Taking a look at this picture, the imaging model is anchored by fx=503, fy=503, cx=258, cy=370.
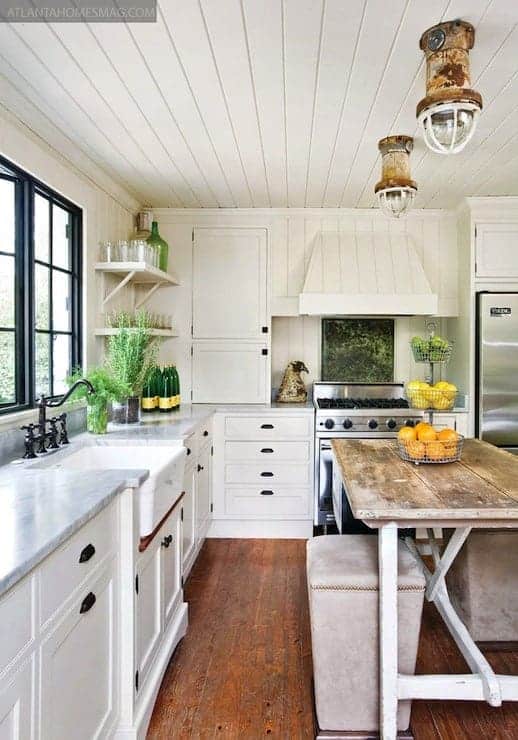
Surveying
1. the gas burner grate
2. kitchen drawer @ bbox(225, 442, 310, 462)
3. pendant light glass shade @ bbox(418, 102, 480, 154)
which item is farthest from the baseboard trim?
→ pendant light glass shade @ bbox(418, 102, 480, 154)

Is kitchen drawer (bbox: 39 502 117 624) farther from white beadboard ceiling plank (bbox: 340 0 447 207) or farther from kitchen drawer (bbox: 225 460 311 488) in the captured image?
kitchen drawer (bbox: 225 460 311 488)

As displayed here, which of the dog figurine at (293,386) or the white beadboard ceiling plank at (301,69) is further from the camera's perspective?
the dog figurine at (293,386)

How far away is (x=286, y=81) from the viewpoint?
84.4 inches

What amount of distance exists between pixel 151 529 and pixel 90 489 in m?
0.36

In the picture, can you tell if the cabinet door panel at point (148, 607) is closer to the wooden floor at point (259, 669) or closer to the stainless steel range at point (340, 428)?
the wooden floor at point (259, 669)

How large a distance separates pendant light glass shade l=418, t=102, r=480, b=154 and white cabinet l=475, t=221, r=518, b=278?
2276mm

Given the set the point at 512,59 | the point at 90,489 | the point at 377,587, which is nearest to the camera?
the point at 90,489

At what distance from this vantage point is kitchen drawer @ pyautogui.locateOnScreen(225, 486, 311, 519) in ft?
12.2

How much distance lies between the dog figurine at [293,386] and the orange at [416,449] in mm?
1923

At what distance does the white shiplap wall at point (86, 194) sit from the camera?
2.30 meters

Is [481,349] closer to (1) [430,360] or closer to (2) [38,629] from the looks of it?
(1) [430,360]

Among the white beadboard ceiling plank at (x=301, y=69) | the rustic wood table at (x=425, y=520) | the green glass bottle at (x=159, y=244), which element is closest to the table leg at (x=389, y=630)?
the rustic wood table at (x=425, y=520)

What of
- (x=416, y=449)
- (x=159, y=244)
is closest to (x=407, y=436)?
(x=416, y=449)

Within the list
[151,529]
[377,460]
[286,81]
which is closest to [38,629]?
[151,529]
